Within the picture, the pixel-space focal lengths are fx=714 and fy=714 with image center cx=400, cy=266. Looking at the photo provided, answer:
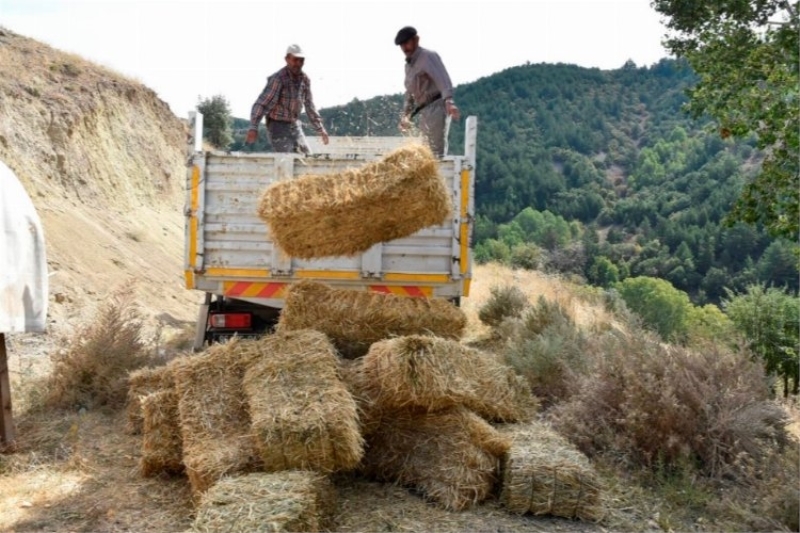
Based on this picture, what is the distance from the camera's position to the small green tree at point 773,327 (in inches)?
303

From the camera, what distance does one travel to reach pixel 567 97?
438 ft

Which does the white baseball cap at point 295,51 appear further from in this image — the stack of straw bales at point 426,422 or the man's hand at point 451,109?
the stack of straw bales at point 426,422

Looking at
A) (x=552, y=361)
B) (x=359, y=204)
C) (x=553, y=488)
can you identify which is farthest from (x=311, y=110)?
(x=553, y=488)

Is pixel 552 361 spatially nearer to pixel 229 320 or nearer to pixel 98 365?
pixel 229 320

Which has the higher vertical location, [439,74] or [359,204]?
[439,74]

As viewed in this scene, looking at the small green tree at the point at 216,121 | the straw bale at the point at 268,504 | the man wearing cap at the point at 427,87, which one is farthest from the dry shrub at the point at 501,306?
the small green tree at the point at 216,121

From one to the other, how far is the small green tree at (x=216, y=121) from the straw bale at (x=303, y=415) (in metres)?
29.0

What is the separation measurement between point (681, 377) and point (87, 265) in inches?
467

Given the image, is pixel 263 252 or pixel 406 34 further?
pixel 406 34

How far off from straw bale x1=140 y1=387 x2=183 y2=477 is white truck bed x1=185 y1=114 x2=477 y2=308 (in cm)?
244

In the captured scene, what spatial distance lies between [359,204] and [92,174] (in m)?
15.1

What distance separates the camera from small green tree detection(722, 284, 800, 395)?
303 inches

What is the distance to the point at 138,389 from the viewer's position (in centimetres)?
547

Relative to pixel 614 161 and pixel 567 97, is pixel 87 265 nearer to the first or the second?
pixel 614 161
